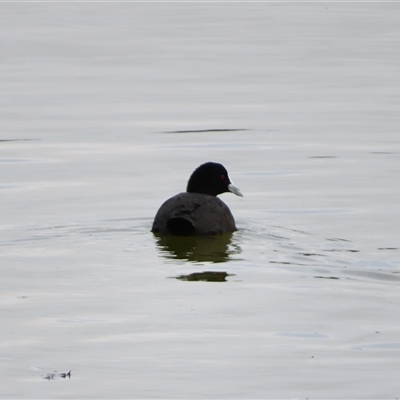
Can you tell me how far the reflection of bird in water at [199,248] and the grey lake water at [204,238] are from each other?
0.11 feet

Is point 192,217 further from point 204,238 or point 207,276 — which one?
point 207,276

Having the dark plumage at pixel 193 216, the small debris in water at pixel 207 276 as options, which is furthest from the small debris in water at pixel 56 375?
the dark plumage at pixel 193 216

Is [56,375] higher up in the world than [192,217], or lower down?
lower down

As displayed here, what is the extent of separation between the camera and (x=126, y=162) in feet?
52.6

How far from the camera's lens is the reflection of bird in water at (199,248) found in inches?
442

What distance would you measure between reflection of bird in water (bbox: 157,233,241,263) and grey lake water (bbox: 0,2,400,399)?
0.03m

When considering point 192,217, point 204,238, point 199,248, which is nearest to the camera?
point 199,248

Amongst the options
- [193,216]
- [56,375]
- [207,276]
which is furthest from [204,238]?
[56,375]

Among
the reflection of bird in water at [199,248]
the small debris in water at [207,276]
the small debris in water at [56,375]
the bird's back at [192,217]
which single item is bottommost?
the small debris in water at [56,375]

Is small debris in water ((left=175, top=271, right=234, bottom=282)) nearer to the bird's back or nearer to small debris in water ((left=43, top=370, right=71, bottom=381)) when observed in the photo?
the bird's back

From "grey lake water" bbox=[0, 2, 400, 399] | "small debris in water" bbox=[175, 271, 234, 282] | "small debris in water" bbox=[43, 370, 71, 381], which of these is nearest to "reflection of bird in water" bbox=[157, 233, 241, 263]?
"grey lake water" bbox=[0, 2, 400, 399]

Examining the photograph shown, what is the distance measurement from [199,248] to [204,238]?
1.18 feet

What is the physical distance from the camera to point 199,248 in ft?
38.2

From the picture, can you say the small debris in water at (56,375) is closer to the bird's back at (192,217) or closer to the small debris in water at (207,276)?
the small debris in water at (207,276)
